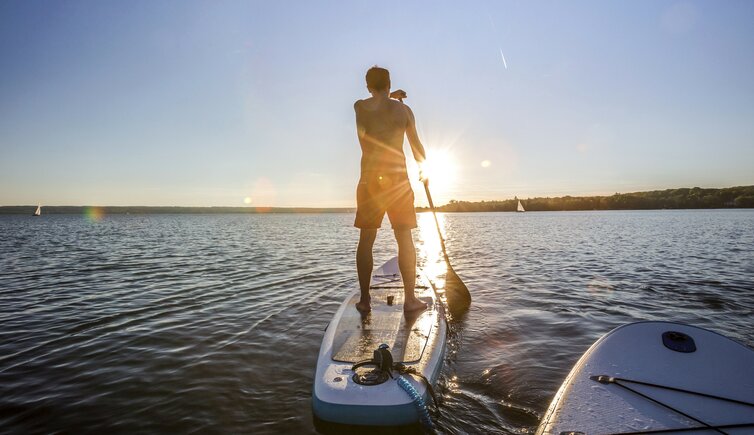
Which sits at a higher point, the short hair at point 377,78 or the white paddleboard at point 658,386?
the short hair at point 377,78

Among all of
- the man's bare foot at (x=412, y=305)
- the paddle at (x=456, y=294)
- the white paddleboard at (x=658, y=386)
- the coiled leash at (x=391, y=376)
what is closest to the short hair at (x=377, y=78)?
the man's bare foot at (x=412, y=305)

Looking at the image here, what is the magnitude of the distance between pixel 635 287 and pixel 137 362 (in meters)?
10.6

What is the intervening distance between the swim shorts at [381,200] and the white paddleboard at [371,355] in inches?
47.4

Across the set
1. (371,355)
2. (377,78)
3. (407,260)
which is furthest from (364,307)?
(377,78)

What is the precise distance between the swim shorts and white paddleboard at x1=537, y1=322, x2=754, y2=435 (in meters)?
2.52

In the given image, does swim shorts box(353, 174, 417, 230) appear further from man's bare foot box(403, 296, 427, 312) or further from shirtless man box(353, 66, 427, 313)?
man's bare foot box(403, 296, 427, 312)

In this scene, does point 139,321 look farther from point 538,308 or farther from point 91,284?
point 538,308

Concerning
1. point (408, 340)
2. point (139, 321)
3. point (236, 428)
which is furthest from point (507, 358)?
point (139, 321)

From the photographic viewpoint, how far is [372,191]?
15.7 ft

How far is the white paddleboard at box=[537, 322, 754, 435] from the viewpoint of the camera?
250 cm

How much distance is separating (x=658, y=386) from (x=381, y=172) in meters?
3.39

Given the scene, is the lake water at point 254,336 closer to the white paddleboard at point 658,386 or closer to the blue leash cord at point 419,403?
the blue leash cord at point 419,403

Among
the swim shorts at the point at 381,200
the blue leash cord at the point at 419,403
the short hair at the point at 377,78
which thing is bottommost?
the blue leash cord at the point at 419,403

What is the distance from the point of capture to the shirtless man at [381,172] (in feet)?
15.5
